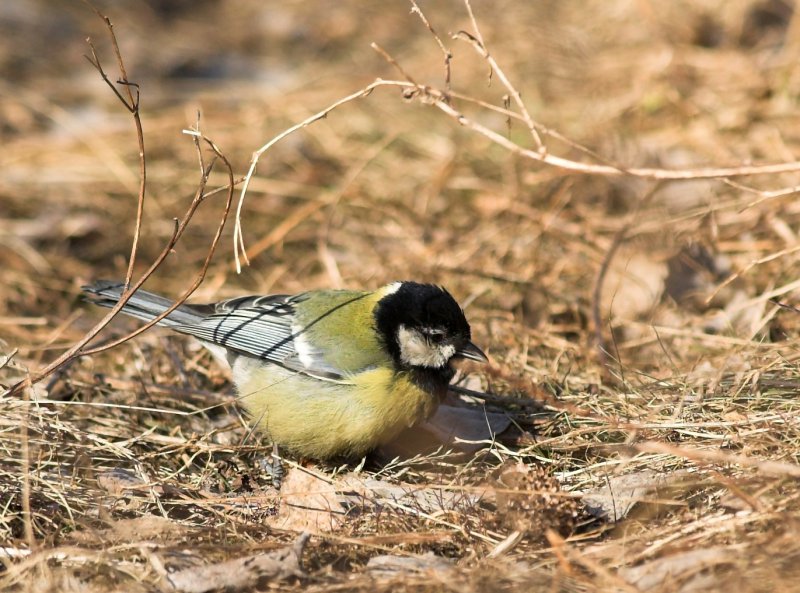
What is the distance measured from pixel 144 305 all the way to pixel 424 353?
128 centimetres

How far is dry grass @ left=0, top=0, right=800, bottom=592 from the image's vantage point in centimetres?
265

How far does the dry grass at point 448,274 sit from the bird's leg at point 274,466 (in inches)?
1.7

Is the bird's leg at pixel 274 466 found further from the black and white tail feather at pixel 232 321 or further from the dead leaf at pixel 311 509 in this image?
the black and white tail feather at pixel 232 321

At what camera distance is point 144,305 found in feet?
12.5

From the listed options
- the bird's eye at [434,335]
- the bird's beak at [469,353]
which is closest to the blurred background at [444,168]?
the bird's beak at [469,353]

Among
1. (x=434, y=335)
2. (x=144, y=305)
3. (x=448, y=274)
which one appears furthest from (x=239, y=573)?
(x=448, y=274)

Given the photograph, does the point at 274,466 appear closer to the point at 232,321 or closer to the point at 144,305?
the point at 232,321

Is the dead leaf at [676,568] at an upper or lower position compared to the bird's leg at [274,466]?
upper

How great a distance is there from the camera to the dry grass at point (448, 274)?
2654 mm

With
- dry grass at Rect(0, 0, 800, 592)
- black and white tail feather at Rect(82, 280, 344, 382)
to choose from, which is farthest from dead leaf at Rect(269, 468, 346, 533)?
black and white tail feather at Rect(82, 280, 344, 382)

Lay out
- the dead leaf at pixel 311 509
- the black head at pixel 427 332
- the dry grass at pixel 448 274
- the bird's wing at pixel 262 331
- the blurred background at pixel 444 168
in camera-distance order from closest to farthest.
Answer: the dry grass at pixel 448 274 < the dead leaf at pixel 311 509 < the black head at pixel 427 332 < the bird's wing at pixel 262 331 < the blurred background at pixel 444 168

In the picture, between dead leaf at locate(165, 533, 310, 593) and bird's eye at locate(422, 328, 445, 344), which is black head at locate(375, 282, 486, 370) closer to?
bird's eye at locate(422, 328, 445, 344)

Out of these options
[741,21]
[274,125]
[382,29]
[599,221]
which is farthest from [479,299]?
[382,29]

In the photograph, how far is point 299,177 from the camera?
20.5 ft
